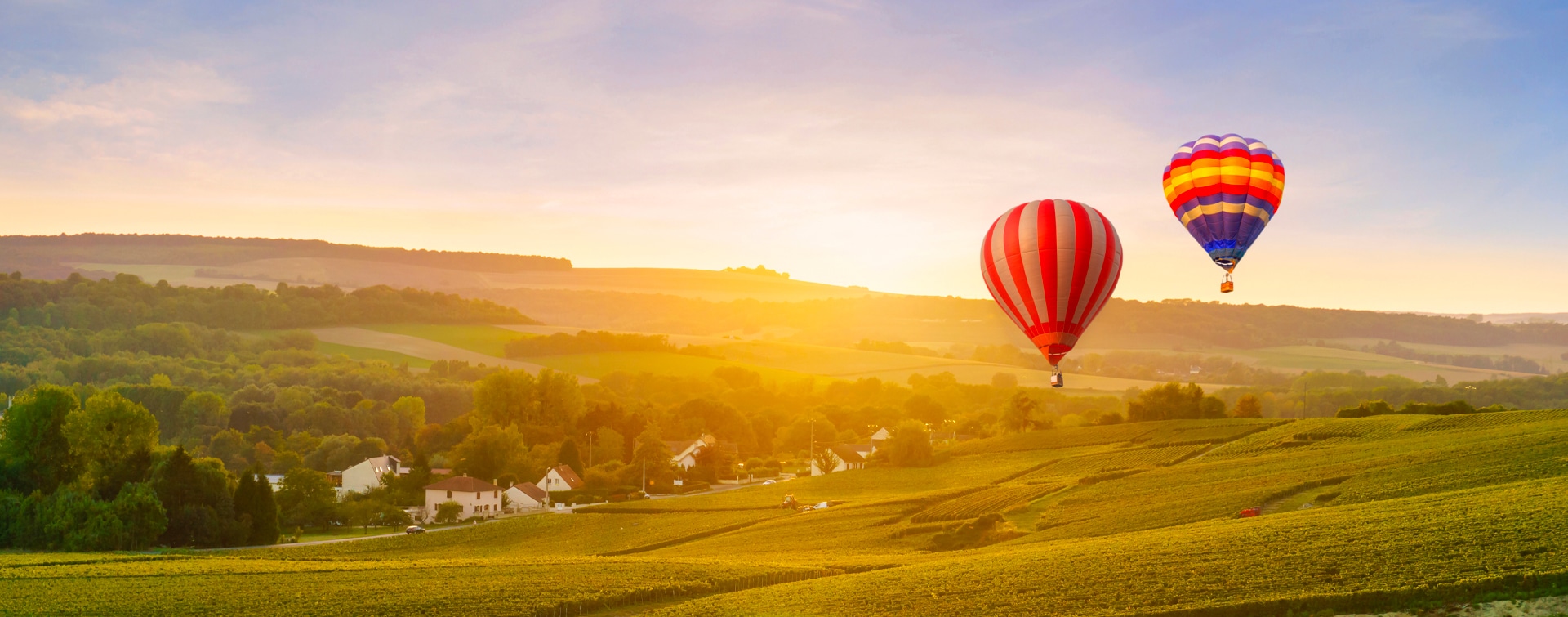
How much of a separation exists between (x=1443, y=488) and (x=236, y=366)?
132 metres

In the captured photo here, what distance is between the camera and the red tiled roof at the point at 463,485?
72250mm

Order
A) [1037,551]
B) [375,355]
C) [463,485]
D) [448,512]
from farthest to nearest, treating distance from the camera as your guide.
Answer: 1. [375,355]
2. [463,485]
3. [448,512]
4. [1037,551]

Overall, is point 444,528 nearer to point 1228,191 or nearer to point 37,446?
point 37,446

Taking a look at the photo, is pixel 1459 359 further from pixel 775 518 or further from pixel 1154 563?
pixel 1154 563

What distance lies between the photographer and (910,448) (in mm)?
80000

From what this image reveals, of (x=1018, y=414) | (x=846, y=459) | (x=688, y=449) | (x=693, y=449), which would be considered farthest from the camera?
(x=688, y=449)

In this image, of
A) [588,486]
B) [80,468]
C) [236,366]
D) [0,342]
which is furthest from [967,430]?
[0,342]

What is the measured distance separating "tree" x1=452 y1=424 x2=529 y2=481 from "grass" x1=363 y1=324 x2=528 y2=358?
66403mm

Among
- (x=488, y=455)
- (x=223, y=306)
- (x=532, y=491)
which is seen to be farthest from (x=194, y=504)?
(x=223, y=306)

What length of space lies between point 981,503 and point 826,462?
124 ft

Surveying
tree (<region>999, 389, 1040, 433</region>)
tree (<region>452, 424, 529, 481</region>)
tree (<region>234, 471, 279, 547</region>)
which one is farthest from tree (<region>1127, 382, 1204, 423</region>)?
tree (<region>234, 471, 279, 547</region>)

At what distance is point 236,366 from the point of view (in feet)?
449

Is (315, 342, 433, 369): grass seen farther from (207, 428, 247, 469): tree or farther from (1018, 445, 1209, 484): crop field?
(1018, 445, 1209, 484): crop field

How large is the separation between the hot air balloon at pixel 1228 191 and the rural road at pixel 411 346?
102782 mm
